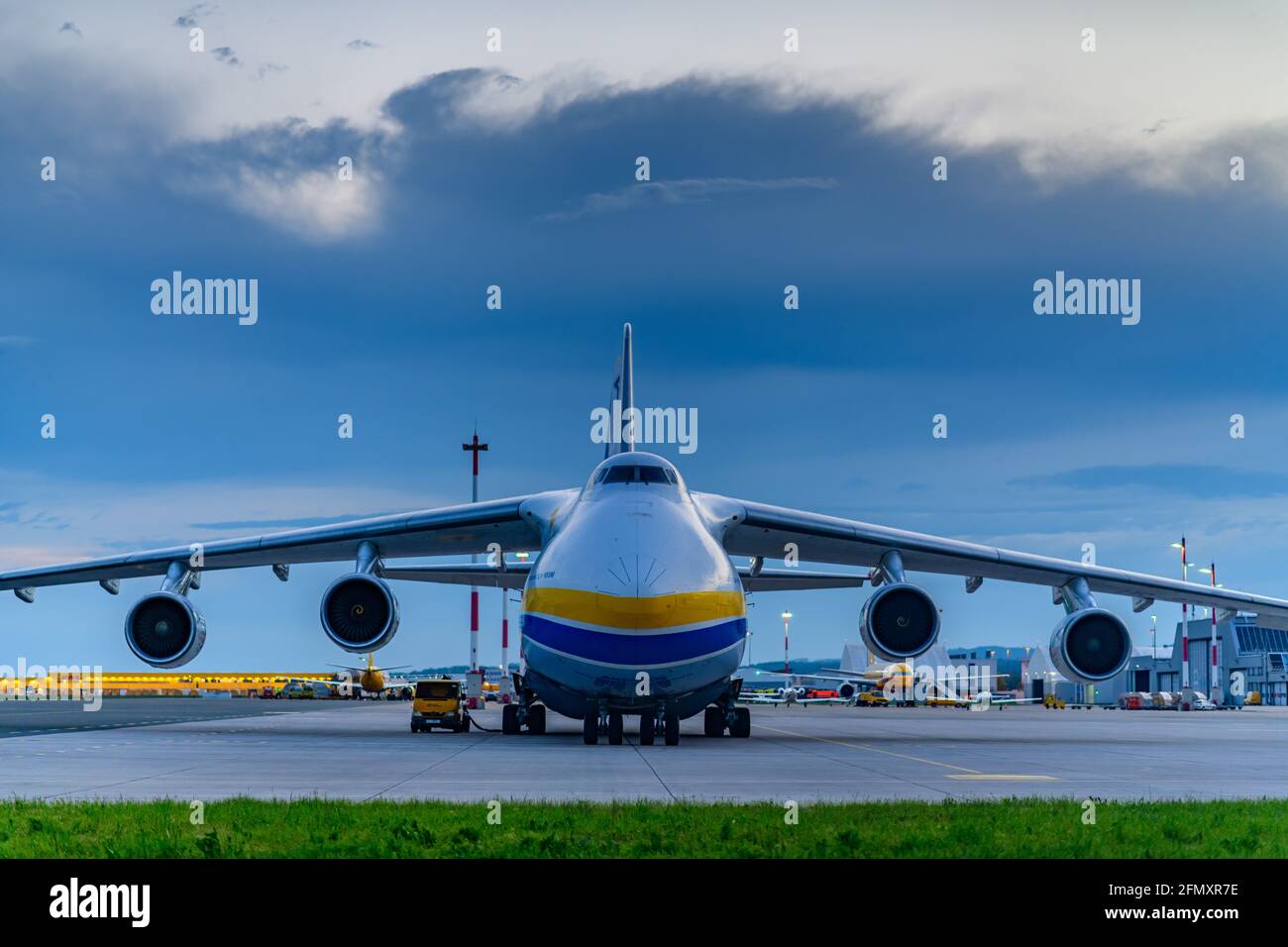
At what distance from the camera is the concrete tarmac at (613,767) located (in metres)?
14.3

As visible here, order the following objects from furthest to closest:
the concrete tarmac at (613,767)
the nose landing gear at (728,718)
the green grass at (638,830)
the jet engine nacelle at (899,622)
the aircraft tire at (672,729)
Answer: the nose landing gear at (728,718), the jet engine nacelle at (899,622), the aircraft tire at (672,729), the concrete tarmac at (613,767), the green grass at (638,830)

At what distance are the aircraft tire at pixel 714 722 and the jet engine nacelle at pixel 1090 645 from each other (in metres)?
6.88

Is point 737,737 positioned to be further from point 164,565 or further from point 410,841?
point 410,841

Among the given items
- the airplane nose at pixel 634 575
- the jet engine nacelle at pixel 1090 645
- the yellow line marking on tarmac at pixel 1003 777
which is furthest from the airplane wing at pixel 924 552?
the yellow line marking on tarmac at pixel 1003 777

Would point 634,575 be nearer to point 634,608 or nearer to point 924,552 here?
point 634,608

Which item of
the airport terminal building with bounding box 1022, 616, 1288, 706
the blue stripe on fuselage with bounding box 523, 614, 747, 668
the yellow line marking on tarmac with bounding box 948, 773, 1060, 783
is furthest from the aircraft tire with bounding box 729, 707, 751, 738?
the airport terminal building with bounding box 1022, 616, 1288, 706

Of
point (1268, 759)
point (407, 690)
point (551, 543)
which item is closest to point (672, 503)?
point (551, 543)

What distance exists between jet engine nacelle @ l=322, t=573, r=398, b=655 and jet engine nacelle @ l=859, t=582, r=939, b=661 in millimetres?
9221

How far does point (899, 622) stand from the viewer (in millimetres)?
26281

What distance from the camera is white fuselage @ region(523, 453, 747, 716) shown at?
2147 cm

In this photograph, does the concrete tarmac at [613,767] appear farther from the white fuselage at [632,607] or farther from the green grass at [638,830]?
the green grass at [638,830]

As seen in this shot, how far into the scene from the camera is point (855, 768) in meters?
18.3

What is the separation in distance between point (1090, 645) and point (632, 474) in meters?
9.96

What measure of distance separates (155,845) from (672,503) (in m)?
15.4
